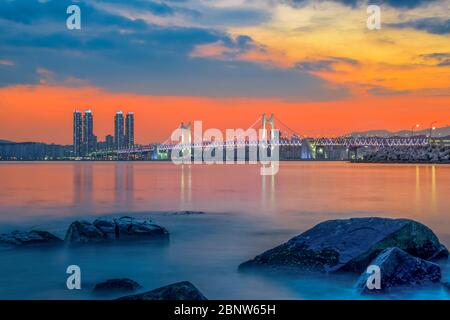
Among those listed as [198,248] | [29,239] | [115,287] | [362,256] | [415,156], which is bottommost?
[198,248]

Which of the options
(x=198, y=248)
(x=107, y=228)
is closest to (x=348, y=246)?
(x=198, y=248)

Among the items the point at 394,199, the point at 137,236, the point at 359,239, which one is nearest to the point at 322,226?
the point at 359,239

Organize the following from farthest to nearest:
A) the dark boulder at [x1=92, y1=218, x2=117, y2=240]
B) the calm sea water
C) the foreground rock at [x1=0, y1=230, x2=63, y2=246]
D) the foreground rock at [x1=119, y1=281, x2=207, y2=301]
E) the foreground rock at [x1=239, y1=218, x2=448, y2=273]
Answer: the dark boulder at [x1=92, y1=218, x2=117, y2=240], the foreground rock at [x1=0, y1=230, x2=63, y2=246], the foreground rock at [x1=239, y1=218, x2=448, y2=273], the calm sea water, the foreground rock at [x1=119, y1=281, x2=207, y2=301]

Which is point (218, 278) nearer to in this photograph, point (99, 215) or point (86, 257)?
point (86, 257)

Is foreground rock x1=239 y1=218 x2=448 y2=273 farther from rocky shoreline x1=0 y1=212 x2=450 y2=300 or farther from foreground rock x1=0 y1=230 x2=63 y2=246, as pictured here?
foreground rock x1=0 y1=230 x2=63 y2=246

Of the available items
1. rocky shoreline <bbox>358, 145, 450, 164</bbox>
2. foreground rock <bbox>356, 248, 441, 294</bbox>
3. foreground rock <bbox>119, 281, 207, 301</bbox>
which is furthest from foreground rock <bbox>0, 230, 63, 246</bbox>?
rocky shoreline <bbox>358, 145, 450, 164</bbox>

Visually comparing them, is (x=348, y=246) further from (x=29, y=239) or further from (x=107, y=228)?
(x=29, y=239)
